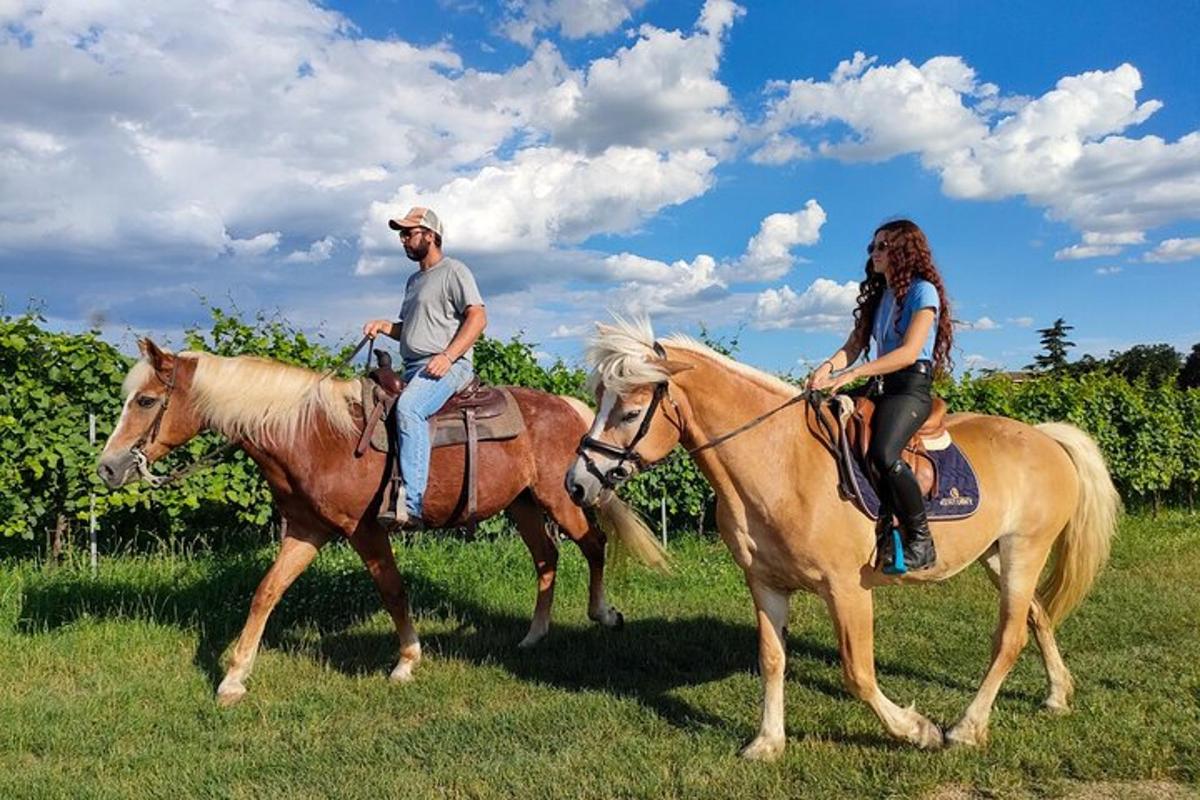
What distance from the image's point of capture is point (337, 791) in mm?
3979

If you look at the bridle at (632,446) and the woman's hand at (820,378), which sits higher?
the woman's hand at (820,378)

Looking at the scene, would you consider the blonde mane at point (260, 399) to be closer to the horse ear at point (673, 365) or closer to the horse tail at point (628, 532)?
the horse tail at point (628, 532)

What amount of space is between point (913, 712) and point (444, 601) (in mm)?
4473

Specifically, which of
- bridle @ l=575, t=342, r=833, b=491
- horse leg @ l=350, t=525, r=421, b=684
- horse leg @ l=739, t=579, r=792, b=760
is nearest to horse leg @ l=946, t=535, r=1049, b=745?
horse leg @ l=739, t=579, r=792, b=760

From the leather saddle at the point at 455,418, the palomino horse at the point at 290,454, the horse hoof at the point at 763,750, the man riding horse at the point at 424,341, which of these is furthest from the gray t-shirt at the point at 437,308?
the horse hoof at the point at 763,750

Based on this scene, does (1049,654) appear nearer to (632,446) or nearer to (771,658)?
(771,658)

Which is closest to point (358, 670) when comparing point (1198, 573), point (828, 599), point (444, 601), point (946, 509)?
point (444, 601)

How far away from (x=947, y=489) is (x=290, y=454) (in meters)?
3.99

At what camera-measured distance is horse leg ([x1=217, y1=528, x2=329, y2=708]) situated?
5.35m

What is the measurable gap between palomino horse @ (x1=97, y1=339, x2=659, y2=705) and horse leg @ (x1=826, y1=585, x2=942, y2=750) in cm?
290

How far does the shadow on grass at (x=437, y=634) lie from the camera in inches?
227

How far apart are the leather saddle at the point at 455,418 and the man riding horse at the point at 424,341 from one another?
11cm

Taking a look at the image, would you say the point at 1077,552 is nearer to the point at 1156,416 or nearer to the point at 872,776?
the point at 872,776

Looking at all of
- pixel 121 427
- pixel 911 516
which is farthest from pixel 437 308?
pixel 911 516
